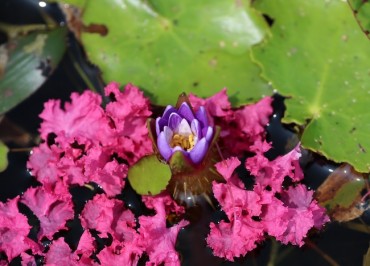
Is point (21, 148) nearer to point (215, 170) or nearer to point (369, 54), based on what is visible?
point (215, 170)

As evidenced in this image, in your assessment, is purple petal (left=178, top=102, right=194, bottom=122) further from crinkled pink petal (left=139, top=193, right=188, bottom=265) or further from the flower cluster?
crinkled pink petal (left=139, top=193, right=188, bottom=265)

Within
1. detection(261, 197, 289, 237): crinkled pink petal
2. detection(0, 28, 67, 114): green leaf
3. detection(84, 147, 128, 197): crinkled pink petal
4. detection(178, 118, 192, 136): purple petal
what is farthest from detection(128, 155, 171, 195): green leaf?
detection(0, 28, 67, 114): green leaf

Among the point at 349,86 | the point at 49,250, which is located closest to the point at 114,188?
the point at 49,250

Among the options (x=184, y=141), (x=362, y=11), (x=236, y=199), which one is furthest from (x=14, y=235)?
(x=362, y=11)

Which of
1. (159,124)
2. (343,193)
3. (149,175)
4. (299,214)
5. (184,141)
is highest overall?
(159,124)

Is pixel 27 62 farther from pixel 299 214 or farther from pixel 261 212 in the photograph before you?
pixel 299 214

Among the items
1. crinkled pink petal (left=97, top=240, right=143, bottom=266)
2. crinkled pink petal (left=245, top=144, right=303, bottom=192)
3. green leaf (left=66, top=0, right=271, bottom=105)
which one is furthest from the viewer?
green leaf (left=66, top=0, right=271, bottom=105)
